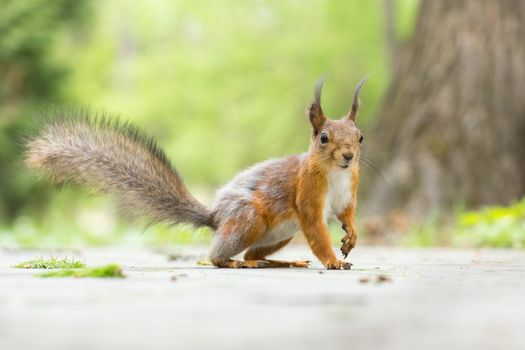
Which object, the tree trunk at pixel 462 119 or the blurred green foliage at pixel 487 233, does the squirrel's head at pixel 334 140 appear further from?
the tree trunk at pixel 462 119

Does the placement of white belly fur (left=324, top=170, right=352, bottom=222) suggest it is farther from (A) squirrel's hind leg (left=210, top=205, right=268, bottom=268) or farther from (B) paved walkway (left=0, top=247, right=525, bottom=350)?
(B) paved walkway (left=0, top=247, right=525, bottom=350)

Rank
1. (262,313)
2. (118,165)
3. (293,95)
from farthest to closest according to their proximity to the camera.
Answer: (293,95), (118,165), (262,313)

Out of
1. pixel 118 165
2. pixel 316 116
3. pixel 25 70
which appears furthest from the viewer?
pixel 25 70

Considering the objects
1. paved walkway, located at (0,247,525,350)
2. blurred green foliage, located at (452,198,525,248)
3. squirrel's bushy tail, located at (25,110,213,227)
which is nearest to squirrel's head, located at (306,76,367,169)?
squirrel's bushy tail, located at (25,110,213,227)

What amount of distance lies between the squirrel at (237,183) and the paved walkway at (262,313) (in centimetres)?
83

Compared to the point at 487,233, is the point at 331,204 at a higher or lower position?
lower

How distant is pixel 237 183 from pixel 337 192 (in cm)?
52

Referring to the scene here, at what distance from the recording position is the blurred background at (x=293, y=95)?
9109 millimetres

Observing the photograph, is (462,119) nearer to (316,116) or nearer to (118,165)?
(316,116)

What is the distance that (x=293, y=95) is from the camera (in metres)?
18.3

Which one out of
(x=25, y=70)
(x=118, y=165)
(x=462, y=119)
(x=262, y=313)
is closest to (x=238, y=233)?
(x=118, y=165)

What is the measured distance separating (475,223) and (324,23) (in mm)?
11581

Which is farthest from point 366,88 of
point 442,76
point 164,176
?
point 164,176

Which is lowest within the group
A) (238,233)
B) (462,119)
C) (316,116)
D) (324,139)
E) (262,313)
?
(262,313)
